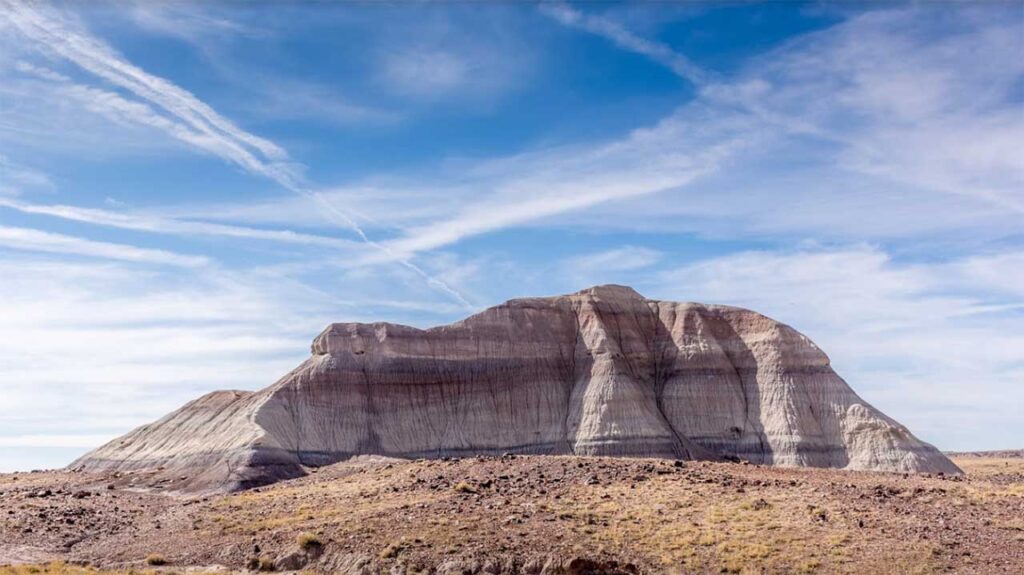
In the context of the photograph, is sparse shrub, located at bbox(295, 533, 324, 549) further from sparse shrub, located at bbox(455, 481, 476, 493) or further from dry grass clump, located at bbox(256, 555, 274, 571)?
sparse shrub, located at bbox(455, 481, 476, 493)

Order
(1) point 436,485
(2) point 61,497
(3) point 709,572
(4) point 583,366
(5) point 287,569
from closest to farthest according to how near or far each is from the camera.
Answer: (3) point 709,572, (5) point 287,569, (1) point 436,485, (2) point 61,497, (4) point 583,366

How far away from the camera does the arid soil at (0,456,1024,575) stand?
32.8 metres

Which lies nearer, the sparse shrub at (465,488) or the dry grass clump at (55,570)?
the dry grass clump at (55,570)

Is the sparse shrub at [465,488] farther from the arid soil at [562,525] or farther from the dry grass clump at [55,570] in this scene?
the dry grass clump at [55,570]

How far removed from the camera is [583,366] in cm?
8362

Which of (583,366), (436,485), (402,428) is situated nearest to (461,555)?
(436,485)

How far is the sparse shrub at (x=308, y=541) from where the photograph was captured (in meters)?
35.9

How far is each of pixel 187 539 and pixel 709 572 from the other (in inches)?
833

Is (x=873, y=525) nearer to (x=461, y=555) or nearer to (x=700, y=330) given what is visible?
(x=461, y=555)

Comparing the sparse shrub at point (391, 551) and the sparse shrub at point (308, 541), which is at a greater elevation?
the sparse shrub at point (308, 541)

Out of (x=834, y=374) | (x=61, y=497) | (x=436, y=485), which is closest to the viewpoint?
(x=436, y=485)

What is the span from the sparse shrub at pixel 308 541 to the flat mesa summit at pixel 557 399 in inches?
1257

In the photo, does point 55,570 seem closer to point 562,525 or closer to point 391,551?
point 391,551

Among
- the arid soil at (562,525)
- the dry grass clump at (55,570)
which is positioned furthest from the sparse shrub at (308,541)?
the dry grass clump at (55,570)
